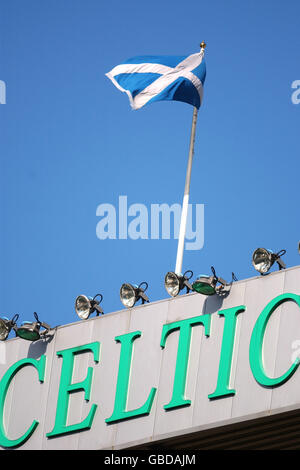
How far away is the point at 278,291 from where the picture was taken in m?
30.6

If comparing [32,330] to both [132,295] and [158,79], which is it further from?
[158,79]

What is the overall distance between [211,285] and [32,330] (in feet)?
20.3

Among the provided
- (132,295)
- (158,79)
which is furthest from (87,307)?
(158,79)

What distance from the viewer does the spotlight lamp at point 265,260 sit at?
31109 mm

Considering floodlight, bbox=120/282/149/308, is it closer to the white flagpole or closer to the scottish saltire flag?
the white flagpole

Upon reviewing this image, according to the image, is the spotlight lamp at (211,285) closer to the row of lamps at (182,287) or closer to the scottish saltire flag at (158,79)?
the row of lamps at (182,287)

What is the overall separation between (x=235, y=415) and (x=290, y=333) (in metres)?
2.38

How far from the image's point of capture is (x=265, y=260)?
1228 inches

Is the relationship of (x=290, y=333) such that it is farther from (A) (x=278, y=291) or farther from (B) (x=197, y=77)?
(B) (x=197, y=77)

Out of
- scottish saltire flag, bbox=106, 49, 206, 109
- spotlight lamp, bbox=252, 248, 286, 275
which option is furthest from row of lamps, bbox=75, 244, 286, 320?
scottish saltire flag, bbox=106, 49, 206, 109

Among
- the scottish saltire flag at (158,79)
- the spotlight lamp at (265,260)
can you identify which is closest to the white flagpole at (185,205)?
the scottish saltire flag at (158,79)

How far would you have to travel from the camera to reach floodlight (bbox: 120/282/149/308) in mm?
33656

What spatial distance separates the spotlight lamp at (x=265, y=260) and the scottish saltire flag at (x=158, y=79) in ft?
26.8
